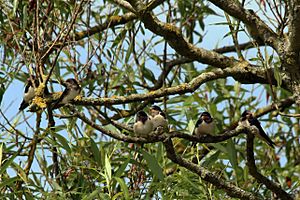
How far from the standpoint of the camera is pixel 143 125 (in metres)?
3.26

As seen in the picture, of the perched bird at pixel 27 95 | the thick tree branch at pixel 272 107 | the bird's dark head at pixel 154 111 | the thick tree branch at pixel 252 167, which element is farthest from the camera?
the thick tree branch at pixel 272 107

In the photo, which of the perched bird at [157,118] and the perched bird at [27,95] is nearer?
the perched bird at [157,118]

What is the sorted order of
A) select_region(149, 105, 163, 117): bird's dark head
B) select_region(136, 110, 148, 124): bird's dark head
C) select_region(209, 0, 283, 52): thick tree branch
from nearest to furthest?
select_region(209, 0, 283, 52): thick tree branch → select_region(136, 110, 148, 124): bird's dark head → select_region(149, 105, 163, 117): bird's dark head

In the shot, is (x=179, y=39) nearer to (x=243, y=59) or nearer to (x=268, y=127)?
(x=243, y=59)

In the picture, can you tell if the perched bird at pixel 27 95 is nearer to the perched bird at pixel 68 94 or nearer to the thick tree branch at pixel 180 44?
the perched bird at pixel 68 94

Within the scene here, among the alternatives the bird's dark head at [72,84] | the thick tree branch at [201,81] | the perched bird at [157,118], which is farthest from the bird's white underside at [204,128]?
A: the bird's dark head at [72,84]

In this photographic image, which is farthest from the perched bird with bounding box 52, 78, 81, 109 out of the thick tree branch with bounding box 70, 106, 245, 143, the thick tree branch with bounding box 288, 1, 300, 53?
the thick tree branch with bounding box 288, 1, 300, 53

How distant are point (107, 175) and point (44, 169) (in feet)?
3.08

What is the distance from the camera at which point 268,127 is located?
5086mm

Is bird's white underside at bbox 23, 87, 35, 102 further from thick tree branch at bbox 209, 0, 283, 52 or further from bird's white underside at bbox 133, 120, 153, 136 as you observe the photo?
thick tree branch at bbox 209, 0, 283, 52

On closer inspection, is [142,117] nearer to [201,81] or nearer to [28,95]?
[201,81]

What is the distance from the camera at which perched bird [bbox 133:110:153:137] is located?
312 cm

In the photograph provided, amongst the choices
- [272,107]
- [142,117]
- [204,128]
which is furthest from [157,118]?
[272,107]

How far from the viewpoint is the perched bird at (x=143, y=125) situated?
3.12 meters
